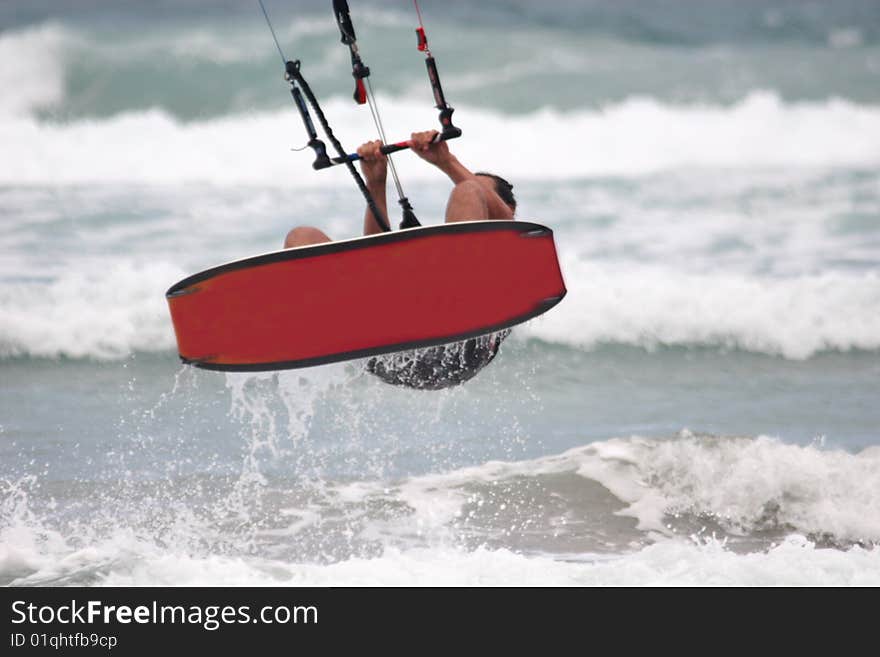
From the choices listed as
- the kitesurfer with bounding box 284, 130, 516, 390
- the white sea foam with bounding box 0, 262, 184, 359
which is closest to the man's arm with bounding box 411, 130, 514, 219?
the kitesurfer with bounding box 284, 130, 516, 390

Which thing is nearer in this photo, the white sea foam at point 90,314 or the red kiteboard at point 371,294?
the red kiteboard at point 371,294

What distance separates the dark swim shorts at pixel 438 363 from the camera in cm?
337

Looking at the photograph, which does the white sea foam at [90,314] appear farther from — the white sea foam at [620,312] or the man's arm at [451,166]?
the man's arm at [451,166]

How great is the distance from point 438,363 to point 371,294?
491mm

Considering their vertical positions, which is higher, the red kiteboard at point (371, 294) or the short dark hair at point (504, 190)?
the short dark hair at point (504, 190)

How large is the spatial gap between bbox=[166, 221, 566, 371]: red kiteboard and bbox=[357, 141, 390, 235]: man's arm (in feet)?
1.01

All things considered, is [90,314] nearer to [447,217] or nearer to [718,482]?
[718,482]

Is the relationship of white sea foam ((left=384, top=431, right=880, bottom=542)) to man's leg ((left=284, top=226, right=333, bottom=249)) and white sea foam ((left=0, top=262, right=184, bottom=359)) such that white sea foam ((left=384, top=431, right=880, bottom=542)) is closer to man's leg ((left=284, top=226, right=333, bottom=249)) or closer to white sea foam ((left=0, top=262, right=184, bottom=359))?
man's leg ((left=284, top=226, right=333, bottom=249))

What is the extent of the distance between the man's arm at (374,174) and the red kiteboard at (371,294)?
0.31m

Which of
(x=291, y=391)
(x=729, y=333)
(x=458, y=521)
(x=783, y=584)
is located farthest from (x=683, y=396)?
(x=291, y=391)

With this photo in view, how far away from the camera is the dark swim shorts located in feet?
11.1

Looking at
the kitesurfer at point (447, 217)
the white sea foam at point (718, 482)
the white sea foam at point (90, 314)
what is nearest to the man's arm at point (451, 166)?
the kitesurfer at point (447, 217)

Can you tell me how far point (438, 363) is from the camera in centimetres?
340

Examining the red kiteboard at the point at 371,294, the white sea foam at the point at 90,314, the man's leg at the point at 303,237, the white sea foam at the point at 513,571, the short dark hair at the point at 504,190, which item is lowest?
the white sea foam at the point at 513,571
